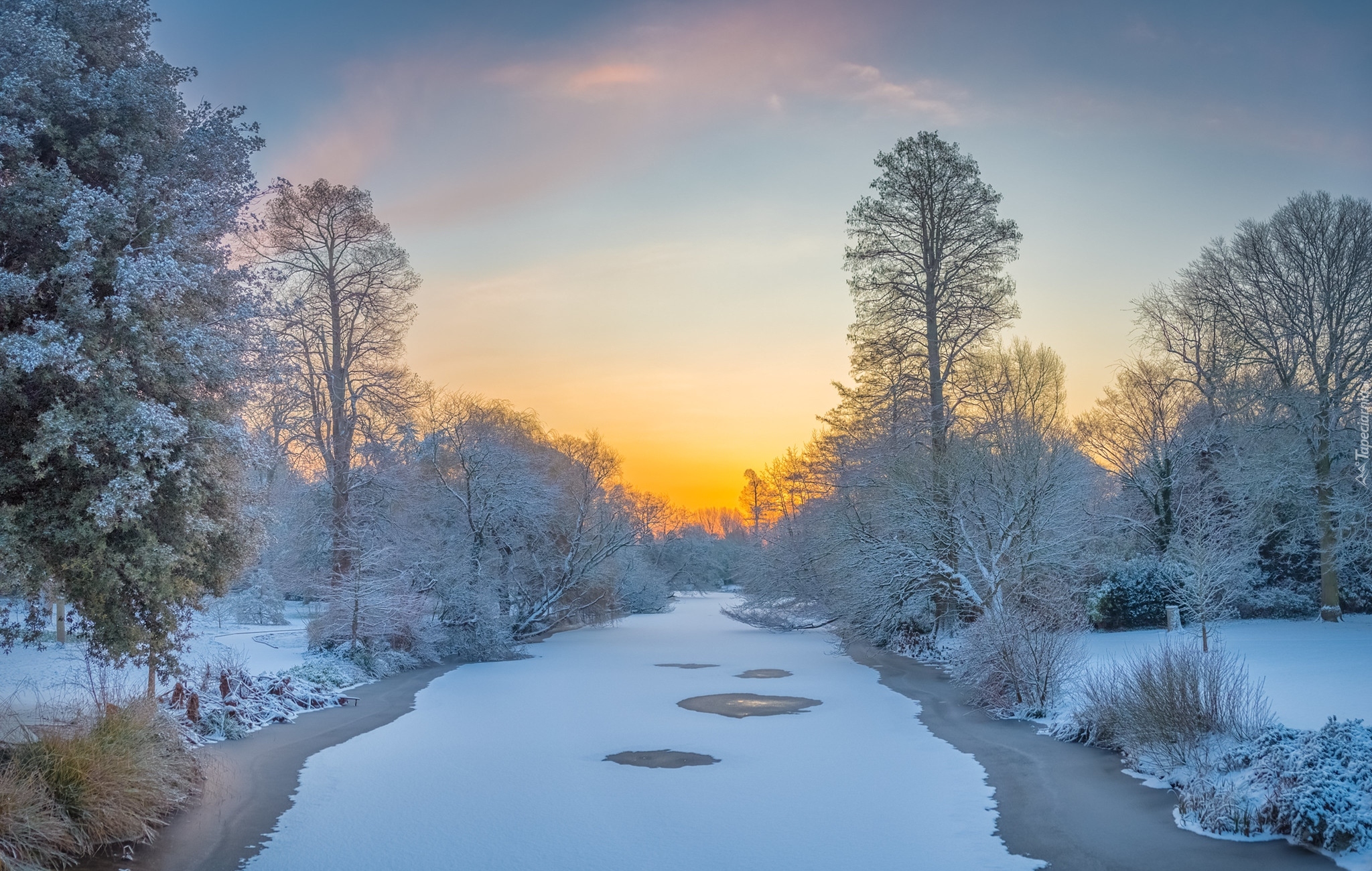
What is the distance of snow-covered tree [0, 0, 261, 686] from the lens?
322 inches

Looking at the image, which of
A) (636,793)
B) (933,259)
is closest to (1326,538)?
(933,259)

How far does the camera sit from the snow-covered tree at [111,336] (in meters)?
8.18

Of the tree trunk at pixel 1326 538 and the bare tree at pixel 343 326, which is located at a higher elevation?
the bare tree at pixel 343 326

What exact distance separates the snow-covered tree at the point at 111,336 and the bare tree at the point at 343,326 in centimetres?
1307

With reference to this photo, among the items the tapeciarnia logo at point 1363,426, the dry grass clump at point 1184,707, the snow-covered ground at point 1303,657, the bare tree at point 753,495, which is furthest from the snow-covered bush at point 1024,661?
the bare tree at point 753,495

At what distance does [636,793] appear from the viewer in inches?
367

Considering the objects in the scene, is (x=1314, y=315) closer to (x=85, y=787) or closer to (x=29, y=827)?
(x=85, y=787)

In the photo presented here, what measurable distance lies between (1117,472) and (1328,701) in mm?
19041

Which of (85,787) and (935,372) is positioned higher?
(935,372)

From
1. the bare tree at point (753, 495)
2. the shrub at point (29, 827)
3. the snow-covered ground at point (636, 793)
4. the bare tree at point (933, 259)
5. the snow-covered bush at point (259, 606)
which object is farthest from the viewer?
the bare tree at point (753, 495)

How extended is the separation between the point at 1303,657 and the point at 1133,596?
7008mm

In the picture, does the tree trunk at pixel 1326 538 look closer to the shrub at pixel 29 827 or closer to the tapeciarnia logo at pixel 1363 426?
the tapeciarnia logo at pixel 1363 426

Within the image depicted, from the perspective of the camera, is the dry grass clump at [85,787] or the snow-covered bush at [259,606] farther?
the snow-covered bush at [259,606]

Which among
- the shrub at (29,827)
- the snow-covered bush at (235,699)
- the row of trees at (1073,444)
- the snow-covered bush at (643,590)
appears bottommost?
the snow-covered bush at (643,590)
